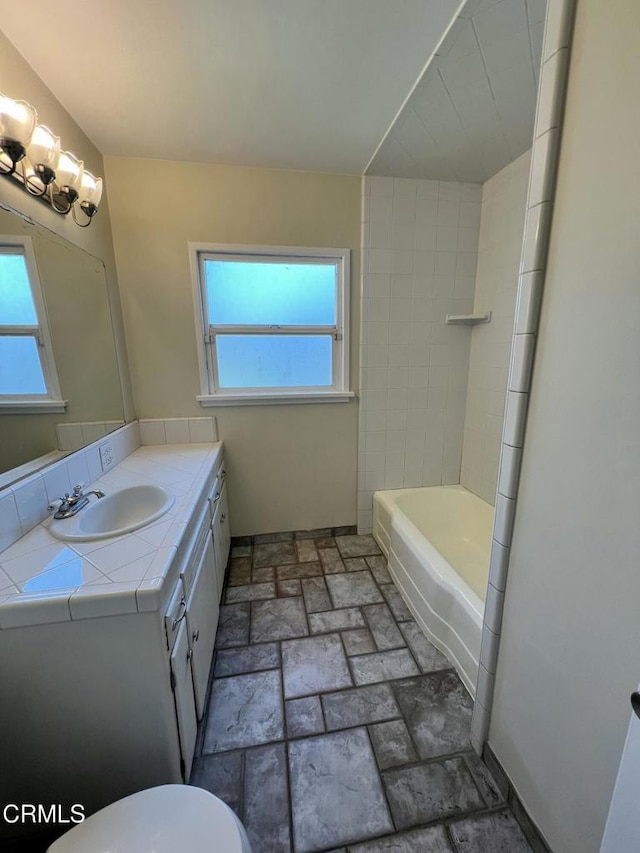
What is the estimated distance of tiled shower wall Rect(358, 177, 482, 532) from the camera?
2.20 meters

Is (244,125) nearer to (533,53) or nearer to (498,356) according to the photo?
(533,53)

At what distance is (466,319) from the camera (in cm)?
230

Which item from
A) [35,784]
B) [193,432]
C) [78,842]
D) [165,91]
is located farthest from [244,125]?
[35,784]

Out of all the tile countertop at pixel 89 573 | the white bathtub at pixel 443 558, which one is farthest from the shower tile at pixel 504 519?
the tile countertop at pixel 89 573

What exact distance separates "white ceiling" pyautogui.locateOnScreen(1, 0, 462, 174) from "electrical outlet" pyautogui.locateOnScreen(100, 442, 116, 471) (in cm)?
147

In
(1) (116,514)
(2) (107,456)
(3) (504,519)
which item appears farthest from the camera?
(2) (107,456)

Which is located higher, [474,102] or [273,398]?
[474,102]

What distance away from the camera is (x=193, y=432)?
229cm

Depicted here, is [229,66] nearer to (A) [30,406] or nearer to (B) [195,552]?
(A) [30,406]

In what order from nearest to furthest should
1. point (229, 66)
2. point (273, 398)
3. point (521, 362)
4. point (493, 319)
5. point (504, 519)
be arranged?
point (521, 362), point (504, 519), point (229, 66), point (493, 319), point (273, 398)

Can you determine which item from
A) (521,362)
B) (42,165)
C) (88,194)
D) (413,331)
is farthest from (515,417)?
(88,194)

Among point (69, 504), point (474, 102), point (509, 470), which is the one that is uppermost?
point (474, 102)

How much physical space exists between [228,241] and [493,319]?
1.82 metres

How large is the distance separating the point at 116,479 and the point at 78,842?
129 cm
